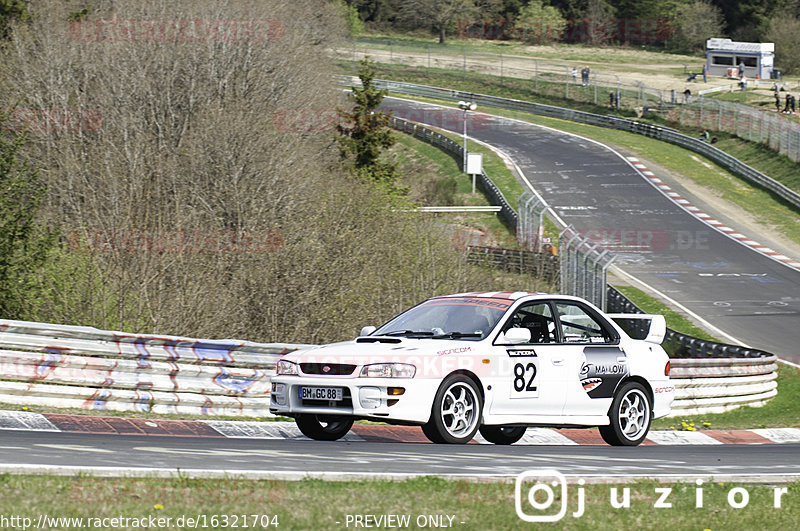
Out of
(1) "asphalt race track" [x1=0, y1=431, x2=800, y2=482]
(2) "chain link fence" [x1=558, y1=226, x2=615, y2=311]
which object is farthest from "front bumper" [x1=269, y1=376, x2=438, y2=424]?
(2) "chain link fence" [x1=558, y1=226, x2=615, y2=311]

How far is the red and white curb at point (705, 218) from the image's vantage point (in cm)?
3850

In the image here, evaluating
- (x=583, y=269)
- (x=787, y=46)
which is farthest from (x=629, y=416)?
(x=787, y=46)

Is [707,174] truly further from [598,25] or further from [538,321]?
[598,25]

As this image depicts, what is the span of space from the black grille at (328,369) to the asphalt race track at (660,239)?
17354 millimetres

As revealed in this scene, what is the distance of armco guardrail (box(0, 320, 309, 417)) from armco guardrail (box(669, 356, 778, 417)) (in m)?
7.33

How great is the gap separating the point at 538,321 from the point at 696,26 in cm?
10830

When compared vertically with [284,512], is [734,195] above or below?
below

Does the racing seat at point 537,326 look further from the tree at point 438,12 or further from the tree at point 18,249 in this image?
the tree at point 438,12

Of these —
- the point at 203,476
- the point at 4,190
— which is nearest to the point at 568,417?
the point at 203,476

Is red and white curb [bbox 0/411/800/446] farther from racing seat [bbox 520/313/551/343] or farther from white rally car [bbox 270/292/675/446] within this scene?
racing seat [bbox 520/313/551/343]

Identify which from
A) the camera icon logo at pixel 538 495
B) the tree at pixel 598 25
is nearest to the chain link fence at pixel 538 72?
the tree at pixel 598 25

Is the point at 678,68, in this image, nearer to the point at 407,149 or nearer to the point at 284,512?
the point at 407,149

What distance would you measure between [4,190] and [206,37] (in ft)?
105

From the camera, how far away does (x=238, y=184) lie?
3688 cm
